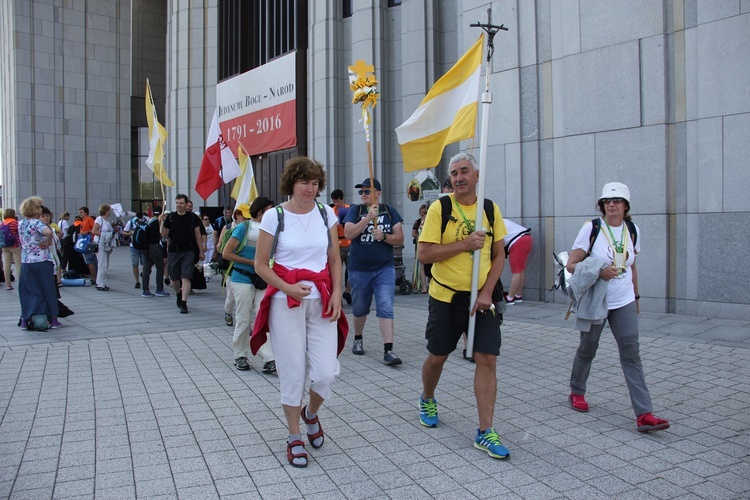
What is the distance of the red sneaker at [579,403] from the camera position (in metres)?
5.09

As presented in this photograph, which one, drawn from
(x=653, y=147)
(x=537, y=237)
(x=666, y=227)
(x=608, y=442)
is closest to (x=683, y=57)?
(x=653, y=147)

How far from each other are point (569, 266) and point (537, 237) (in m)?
5.95

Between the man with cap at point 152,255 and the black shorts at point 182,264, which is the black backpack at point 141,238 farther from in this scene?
the black shorts at point 182,264

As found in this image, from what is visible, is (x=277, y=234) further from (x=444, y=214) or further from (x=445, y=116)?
(x=445, y=116)

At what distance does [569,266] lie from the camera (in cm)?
501

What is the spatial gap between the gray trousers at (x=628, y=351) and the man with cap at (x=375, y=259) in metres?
2.23

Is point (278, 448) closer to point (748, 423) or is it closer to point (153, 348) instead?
point (748, 423)

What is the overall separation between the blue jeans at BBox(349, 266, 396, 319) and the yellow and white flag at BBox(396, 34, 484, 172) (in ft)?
5.05

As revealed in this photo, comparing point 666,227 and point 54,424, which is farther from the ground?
point 666,227

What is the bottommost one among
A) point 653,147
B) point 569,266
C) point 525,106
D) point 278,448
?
point 278,448

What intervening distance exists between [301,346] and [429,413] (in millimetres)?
1209

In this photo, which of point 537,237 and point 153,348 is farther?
point 537,237

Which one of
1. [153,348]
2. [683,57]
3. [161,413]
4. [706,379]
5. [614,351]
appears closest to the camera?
[161,413]

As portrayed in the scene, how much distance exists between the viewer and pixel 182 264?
35.3 feet
